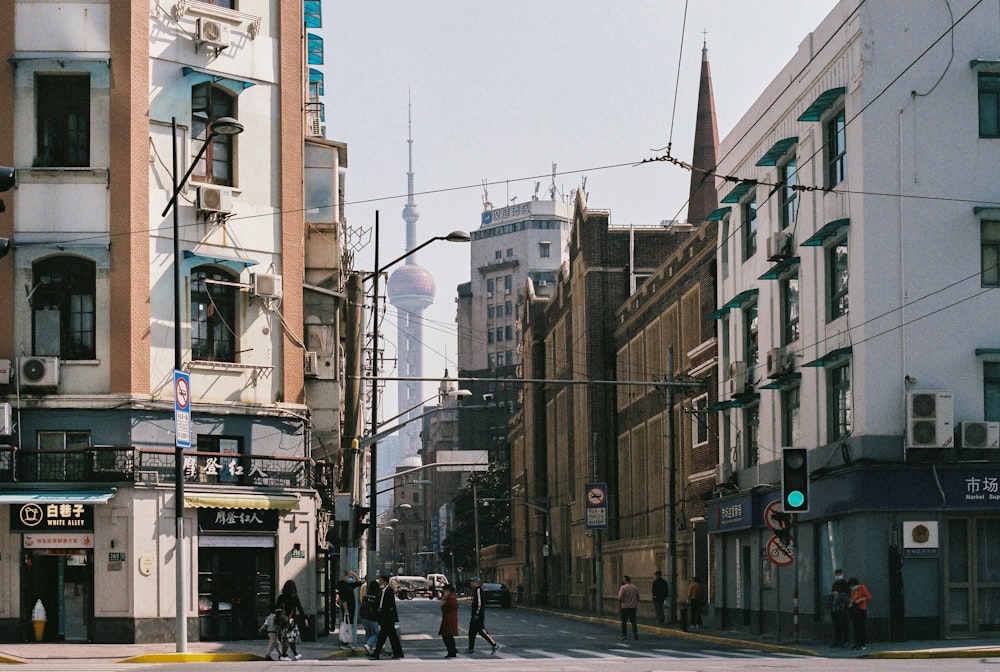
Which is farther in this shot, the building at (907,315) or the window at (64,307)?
the window at (64,307)

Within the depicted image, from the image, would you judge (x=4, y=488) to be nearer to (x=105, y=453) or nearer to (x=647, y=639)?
(x=105, y=453)

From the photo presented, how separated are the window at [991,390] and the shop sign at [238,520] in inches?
607

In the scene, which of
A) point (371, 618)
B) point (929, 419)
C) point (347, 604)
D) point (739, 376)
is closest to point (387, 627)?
point (371, 618)

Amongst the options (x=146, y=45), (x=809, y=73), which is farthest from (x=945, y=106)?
(x=146, y=45)

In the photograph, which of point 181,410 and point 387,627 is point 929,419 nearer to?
point 387,627

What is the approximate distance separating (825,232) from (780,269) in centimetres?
427

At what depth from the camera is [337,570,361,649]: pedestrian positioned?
30766mm

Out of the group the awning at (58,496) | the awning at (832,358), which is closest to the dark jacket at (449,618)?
the awning at (58,496)

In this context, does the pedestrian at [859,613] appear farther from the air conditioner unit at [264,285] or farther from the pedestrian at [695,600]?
the air conditioner unit at [264,285]

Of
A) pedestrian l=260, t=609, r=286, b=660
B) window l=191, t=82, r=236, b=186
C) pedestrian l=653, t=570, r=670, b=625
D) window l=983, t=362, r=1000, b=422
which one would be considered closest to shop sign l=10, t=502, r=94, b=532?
pedestrian l=260, t=609, r=286, b=660

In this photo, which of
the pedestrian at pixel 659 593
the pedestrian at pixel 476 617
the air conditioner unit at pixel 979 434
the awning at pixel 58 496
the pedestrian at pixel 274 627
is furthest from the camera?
the pedestrian at pixel 659 593

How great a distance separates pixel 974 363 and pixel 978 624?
5250mm

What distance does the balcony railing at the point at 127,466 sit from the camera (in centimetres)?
3145

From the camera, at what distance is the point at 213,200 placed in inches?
1313
